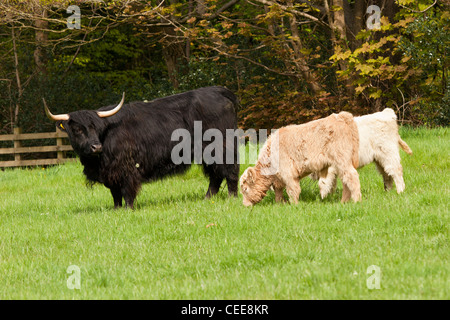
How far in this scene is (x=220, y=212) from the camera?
7934mm

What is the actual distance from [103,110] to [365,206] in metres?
4.37

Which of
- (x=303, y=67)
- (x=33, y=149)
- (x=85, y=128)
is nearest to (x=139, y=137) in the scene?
(x=85, y=128)

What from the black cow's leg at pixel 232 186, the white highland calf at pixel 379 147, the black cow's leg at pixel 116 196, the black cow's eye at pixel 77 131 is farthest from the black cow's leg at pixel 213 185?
the black cow's eye at pixel 77 131

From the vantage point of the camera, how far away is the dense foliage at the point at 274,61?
48.4 feet

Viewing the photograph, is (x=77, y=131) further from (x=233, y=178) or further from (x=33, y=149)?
(x=33, y=149)

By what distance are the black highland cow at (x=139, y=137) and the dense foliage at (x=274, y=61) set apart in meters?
5.06

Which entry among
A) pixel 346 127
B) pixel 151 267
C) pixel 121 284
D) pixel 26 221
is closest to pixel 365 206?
pixel 346 127

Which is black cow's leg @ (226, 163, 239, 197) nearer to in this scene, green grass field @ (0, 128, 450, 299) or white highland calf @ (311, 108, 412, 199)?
green grass field @ (0, 128, 450, 299)

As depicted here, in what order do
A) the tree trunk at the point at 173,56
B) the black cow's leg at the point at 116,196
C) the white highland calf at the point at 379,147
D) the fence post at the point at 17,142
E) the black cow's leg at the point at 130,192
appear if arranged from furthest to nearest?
the tree trunk at the point at 173,56 < the fence post at the point at 17,142 < the black cow's leg at the point at 116,196 < the black cow's leg at the point at 130,192 < the white highland calf at the point at 379,147

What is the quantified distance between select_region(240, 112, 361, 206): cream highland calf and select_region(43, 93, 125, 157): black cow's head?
225 centimetres

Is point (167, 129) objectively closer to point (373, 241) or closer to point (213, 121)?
point (213, 121)

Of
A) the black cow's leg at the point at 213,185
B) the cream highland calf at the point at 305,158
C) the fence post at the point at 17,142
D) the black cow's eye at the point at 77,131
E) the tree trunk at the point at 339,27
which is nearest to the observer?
the cream highland calf at the point at 305,158

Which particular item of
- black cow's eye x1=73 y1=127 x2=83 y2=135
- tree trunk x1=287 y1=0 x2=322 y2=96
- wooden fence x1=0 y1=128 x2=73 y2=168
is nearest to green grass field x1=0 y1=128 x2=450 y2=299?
black cow's eye x1=73 y1=127 x2=83 y2=135

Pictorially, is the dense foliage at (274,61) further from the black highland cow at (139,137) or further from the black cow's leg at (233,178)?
the black cow's leg at (233,178)
